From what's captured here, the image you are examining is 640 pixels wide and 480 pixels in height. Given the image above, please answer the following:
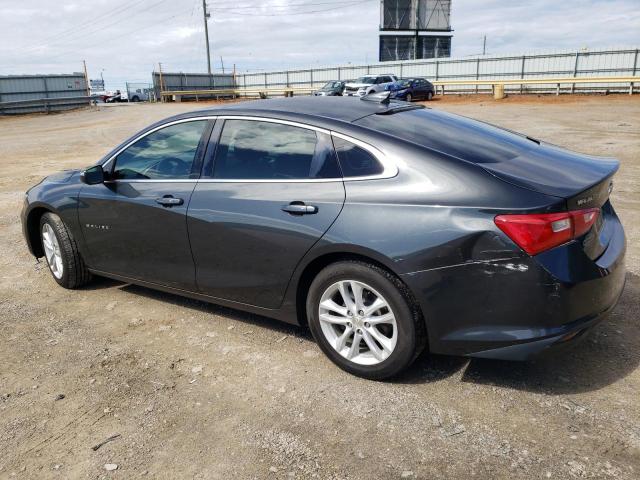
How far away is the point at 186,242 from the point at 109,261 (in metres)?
1.04

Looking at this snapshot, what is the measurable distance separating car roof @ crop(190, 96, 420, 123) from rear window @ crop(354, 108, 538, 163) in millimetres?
136

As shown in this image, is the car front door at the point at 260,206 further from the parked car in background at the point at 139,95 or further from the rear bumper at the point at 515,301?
the parked car in background at the point at 139,95

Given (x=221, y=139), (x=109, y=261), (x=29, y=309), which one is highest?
(x=221, y=139)

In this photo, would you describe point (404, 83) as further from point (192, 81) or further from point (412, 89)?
point (192, 81)

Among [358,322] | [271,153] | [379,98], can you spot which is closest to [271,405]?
[358,322]

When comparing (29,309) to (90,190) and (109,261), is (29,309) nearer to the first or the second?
(109,261)

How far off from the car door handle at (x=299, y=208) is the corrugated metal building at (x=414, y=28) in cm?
5602

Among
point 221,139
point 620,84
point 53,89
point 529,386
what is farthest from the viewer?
point 53,89

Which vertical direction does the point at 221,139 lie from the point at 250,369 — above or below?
above

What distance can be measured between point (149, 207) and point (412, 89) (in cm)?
3322

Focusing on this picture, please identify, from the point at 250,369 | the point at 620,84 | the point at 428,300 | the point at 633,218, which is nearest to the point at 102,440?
the point at 250,369

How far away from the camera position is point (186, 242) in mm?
4008

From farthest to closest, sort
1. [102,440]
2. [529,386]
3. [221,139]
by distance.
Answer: [221,139] → [529,386] → [102,440]

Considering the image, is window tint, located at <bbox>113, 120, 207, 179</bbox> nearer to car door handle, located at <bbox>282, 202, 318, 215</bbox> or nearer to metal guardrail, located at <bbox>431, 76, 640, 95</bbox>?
car door handle, located at <bbox>282, 202, 318, 215</bbox>
